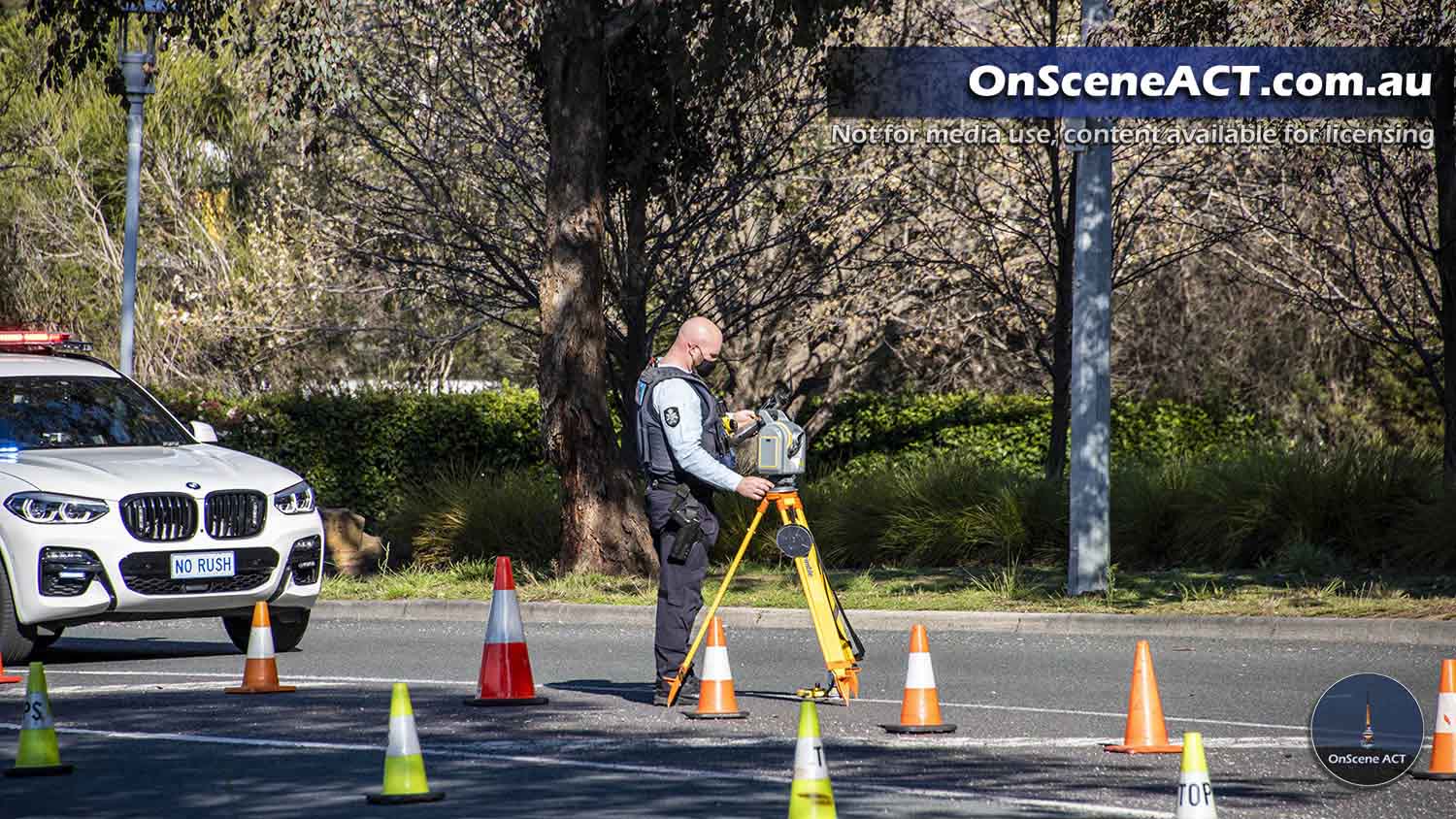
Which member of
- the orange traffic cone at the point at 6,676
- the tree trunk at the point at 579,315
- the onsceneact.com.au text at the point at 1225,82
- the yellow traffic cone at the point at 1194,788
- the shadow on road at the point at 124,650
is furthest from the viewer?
the onsceneact.com.au text at the point at 1225,82

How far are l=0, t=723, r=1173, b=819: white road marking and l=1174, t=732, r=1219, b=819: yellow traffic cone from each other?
144 centimetres

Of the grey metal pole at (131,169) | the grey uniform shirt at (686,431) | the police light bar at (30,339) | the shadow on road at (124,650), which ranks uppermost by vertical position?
the grey metal pole at (131,169)

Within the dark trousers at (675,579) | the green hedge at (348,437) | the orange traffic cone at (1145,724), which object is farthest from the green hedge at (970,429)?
the orange traffic cone at (1145,724)

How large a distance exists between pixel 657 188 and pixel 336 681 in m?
9.12

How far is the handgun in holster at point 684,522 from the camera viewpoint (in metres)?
9.67

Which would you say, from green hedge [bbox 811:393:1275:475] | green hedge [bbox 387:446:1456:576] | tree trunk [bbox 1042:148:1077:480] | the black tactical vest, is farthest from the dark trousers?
green hedge [bbox 811:393:1275:475]

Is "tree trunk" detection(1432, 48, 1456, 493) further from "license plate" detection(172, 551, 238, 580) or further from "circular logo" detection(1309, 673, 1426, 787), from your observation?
"circular logo" detection(1309, 673, 1426, 787)

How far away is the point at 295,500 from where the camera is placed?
1253 cm

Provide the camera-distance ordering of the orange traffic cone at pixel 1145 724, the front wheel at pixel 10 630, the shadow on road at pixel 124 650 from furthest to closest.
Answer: the shadow on road at pixel 124 650
the front wheel at pixel 10 630
the orange traffic cone at pixel 1145 724

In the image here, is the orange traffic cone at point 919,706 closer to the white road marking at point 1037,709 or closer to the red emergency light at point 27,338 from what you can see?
the white road marking at point 1037,709

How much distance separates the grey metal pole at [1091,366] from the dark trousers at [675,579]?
639cm

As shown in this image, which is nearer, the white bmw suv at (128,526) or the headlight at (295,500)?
the white bmw suv at (128,526)

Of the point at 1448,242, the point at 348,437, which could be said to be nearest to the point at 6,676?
the point at 1448,242

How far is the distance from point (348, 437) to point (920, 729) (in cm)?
1667
